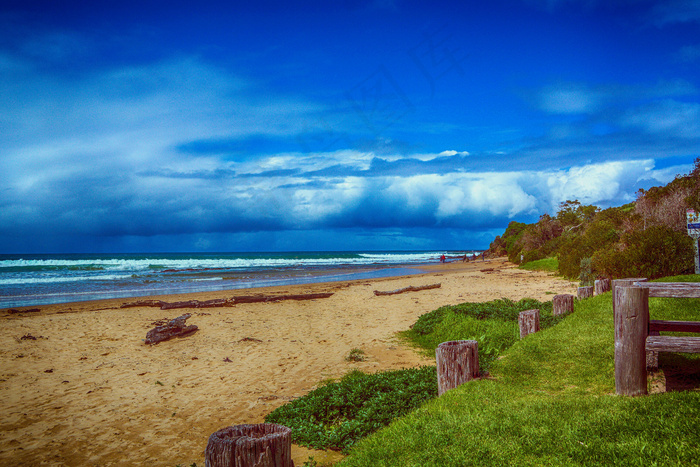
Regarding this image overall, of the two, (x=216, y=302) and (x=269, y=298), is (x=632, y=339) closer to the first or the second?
(x=216, y=302)

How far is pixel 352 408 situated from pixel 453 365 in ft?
5.29

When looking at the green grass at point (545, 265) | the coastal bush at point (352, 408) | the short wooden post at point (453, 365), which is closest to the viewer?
the coastal bush at point (352, 408)

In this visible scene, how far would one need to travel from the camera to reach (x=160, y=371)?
916cm

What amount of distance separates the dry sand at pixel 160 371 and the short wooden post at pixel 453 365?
199 cm

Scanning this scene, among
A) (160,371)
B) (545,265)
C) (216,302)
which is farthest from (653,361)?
(545,265)

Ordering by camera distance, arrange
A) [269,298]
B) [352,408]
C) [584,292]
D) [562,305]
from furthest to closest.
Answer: [269,298] → [584,292] → [562,305] → [352,408]

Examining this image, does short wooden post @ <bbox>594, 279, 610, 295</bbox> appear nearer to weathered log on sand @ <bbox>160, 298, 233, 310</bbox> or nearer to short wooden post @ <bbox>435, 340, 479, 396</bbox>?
short wooden post @ <bbox>435, 340, 479, 396</bbox>

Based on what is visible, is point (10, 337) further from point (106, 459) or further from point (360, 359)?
point (360, 359)

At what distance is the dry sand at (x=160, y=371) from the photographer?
5.84m

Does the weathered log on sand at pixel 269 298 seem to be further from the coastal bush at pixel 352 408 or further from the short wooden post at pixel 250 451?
the short wooden post at pixel 250 451

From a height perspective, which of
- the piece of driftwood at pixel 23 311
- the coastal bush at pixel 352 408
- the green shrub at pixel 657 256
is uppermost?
the green shrub at pixel 657 256

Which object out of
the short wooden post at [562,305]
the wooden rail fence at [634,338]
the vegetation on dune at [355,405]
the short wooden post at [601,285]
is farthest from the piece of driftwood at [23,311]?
the short wooden post at [601,285]

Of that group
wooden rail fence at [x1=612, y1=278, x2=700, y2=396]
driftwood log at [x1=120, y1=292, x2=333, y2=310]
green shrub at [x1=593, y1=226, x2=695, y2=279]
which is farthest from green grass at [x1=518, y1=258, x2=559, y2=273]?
wooden rail fence at [x1=612, y1=278, x2=700, y2=396]

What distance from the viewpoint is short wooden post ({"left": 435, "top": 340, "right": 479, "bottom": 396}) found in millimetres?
5613
